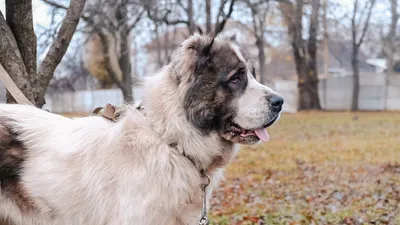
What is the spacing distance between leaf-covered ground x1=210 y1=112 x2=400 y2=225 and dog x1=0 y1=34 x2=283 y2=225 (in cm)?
331

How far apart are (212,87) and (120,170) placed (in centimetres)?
92

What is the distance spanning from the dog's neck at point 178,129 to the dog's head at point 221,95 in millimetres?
56

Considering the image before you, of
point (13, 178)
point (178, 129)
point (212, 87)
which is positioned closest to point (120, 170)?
point (178, 129)

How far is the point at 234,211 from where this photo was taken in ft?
24.8

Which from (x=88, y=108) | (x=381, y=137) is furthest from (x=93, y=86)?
(x=381, y=137)

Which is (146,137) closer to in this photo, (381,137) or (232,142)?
(232,142)

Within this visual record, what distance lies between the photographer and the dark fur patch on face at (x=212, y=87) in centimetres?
361

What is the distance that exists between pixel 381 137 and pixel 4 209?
47.6 feet

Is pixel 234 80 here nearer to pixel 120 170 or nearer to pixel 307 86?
pixel 120 170

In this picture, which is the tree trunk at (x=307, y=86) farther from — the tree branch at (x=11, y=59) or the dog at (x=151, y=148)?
the dog at (x=151, y=148)

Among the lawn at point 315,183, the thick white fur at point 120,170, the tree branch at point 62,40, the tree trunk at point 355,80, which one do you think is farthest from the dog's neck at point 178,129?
the tree trunk at point 355,80

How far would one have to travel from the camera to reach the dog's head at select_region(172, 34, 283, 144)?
142 inches

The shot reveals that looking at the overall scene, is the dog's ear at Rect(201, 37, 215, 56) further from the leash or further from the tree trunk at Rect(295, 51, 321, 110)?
the tree trunk at Rect(295, 51, 321, 110)

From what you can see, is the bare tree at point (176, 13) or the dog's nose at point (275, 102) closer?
the dog's nose at point (275, 102)
